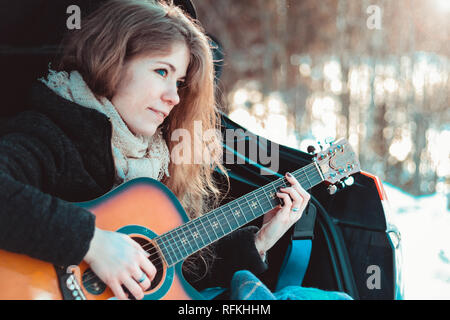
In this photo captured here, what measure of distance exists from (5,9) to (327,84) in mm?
4926

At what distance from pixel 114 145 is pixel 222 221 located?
0.51 metres

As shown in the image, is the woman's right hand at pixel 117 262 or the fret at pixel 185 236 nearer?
the woman's right hand at pixel 117 262

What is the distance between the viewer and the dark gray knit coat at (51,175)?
3.54ft

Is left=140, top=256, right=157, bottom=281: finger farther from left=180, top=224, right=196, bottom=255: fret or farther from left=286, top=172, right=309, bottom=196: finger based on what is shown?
left=286, top=172, right=309, bottom=196: finger

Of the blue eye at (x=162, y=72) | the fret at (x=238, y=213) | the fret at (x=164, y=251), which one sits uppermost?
the blue eye at (x=162, y=72)

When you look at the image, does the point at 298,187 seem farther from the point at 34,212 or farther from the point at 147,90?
the point at 34,212

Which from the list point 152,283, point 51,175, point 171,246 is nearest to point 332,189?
point 171,246

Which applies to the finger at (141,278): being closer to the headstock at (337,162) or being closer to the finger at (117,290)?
the finger at (117,290)

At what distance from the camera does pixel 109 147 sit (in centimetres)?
137

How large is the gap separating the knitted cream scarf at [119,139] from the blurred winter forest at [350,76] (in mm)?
3033

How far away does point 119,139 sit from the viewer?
1.46 meters

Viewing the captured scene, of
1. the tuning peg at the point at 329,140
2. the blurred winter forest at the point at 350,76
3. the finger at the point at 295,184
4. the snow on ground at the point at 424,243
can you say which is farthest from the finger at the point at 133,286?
the blurred winter forest at the point at 350,76

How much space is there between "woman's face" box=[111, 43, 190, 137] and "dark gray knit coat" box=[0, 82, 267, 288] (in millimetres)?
188

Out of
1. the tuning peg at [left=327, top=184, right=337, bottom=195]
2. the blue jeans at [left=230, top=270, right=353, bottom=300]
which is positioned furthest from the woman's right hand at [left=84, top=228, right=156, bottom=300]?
the tuning peg at [left=327, top=184, right=337, bottom=195]
